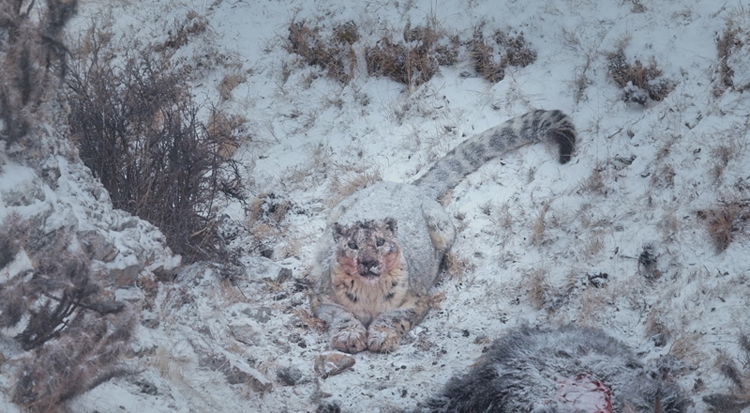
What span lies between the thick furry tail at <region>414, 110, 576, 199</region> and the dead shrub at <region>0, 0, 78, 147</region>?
496 centimetres

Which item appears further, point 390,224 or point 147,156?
point 390,224

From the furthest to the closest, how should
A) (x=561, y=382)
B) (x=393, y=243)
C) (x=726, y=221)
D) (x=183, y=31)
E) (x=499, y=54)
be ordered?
(x=183, y=31)
(x=499, y=54)
(x=393, y=243)
(x=726, y=221)
(x=561, y=382)

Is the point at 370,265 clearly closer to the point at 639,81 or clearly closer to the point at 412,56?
the point at 412,56

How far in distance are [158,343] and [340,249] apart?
97.4 inches

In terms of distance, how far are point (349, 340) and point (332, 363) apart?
1.33ft

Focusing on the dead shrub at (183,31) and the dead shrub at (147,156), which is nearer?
the dead shrub at (147,156)

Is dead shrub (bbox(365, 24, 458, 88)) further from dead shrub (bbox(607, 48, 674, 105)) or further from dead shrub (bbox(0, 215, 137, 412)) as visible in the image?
dead shrub (bbox(0, 215, 137, 412))

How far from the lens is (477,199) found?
9.79 meters

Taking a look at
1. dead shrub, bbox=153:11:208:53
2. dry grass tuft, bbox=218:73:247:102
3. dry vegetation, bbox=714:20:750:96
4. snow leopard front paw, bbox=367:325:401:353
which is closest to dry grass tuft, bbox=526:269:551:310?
snow leopard front paw, bbox=367:325:401:353

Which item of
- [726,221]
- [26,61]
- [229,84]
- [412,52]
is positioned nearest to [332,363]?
[26,61]

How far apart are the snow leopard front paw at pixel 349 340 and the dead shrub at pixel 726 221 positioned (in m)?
3.35

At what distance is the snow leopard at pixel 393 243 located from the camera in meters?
8.39

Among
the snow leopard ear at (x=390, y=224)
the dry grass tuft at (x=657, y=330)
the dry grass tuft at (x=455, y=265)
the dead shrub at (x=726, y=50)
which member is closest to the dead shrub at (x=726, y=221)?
the dry grass tuft at (x=657, y=330)

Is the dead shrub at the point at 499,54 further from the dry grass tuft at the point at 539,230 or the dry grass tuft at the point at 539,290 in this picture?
the dry grass tuft at the point at 539,290
